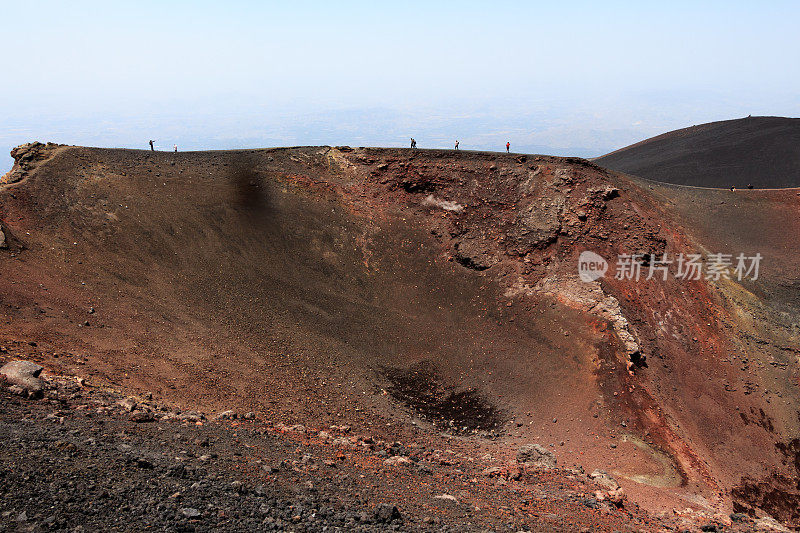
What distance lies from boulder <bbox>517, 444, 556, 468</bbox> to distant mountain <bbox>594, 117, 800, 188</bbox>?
154ft

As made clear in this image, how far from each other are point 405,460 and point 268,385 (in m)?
6.22

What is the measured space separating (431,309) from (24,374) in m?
16.9

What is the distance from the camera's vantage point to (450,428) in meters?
19.4

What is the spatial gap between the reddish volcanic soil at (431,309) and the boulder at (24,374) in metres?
0.74

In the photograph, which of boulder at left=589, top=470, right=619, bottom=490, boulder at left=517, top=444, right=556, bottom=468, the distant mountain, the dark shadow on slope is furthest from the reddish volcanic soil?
the distant mountain

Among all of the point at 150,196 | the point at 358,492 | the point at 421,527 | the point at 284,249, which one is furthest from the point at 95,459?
the point at 150,196

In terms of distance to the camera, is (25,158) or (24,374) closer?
(24,374)

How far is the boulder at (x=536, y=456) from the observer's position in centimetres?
1729

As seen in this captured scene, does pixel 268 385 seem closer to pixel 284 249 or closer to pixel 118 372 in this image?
pixel 118 372

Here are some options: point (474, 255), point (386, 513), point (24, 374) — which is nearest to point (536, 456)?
point (386, 513)

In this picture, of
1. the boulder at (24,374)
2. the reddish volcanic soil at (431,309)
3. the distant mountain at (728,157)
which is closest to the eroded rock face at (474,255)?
the reddish volcanic soil at (431,309)

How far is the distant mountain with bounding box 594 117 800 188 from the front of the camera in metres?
53.2

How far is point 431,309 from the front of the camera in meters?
25.5

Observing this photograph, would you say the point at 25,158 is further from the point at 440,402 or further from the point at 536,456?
the point at 536,456
